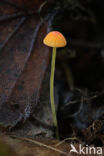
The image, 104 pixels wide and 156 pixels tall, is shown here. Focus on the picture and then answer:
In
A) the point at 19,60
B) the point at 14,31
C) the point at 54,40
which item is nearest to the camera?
the point at 54,40

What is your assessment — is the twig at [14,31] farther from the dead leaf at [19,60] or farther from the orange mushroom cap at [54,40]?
the orange mushroom cap at [54,40]

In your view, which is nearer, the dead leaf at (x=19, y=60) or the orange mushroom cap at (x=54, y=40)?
the orange mushroom cap at (x=54, y=40)

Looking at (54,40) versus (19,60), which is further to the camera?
(19,60)

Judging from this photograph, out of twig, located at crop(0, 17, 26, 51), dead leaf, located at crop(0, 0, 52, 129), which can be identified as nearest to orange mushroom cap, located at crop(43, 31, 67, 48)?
dead leaf, located at crop(0, 0, 52, 129)

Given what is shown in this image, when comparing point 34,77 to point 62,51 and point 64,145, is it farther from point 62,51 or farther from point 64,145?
point 62,51

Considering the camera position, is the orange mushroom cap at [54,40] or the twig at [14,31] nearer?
the orange mushroom cap at [54,40]

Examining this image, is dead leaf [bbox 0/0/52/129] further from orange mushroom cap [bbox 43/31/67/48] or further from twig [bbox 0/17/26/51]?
orange mushroom cap [bbox 43/31/67/48]

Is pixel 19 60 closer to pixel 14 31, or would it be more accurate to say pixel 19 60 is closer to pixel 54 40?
pixel 14 31

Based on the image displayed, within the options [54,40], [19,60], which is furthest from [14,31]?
[54,40]

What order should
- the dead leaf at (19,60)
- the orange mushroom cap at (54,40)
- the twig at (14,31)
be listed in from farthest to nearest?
the twig at (14,31) → the dead leaf at (19,60) → the orange mushroom cap at (54,40)

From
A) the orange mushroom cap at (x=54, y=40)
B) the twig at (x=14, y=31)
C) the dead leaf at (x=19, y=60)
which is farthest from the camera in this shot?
the twig at (x=14, y=31)

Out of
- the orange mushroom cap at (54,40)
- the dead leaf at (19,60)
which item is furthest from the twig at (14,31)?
the orange mushroom cap at (54,40)
